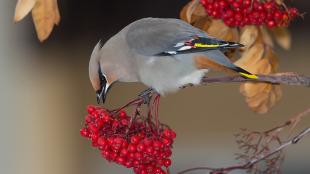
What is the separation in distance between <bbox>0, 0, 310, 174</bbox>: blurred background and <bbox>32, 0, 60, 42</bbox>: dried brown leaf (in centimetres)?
186

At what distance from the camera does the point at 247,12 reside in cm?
181

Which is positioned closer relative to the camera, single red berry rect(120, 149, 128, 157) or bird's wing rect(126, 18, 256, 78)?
single red berry rect(120, 149, 128, 157)

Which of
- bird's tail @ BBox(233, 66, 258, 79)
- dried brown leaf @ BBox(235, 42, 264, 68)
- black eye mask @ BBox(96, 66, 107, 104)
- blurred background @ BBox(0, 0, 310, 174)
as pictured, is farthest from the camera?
blurred background @ BBox(0, 0, 310, 174)

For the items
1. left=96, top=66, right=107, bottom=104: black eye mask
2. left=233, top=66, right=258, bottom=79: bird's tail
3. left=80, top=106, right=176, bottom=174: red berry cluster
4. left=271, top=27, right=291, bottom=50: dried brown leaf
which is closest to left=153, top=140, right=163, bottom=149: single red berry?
left=80, top=106, right=176, bottom=174: red berry cluster

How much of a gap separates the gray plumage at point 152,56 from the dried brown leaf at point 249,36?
0.06 m

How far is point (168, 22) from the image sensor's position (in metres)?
1.90

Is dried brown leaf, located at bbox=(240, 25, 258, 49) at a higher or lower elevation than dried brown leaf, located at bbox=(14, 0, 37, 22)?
lower

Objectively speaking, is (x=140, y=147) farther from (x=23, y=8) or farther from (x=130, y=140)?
(x=23, y=8)

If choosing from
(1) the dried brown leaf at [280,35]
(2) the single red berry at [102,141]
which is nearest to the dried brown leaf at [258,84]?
(1) the dried brown leaf at [280,35]

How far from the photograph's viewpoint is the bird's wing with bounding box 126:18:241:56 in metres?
1.83

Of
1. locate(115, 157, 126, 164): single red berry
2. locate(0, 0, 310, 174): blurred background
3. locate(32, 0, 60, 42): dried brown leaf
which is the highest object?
locate(32, 0, 60, 42): dried brown leaf

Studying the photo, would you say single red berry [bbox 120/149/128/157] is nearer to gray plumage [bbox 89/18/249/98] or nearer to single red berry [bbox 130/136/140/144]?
single red berry [bbox 130/136/140/144]

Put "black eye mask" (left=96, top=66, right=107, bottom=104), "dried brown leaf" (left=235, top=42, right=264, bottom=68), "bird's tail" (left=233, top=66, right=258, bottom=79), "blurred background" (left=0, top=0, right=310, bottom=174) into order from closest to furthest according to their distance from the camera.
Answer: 1. "bird's tail" (left=233, top=66, right=258, bottom=79)
2. "dried brown leaf" (left=235, top=42, right=264, bottom=68)
3. "black eye mask" (left=96, top=66, right=107, bottom=104)
4. "blurred background" (left=0, top=0, right=310, bottom=174)

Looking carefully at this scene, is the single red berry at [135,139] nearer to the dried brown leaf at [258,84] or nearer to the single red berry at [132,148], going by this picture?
the single red berry at [132,148]
